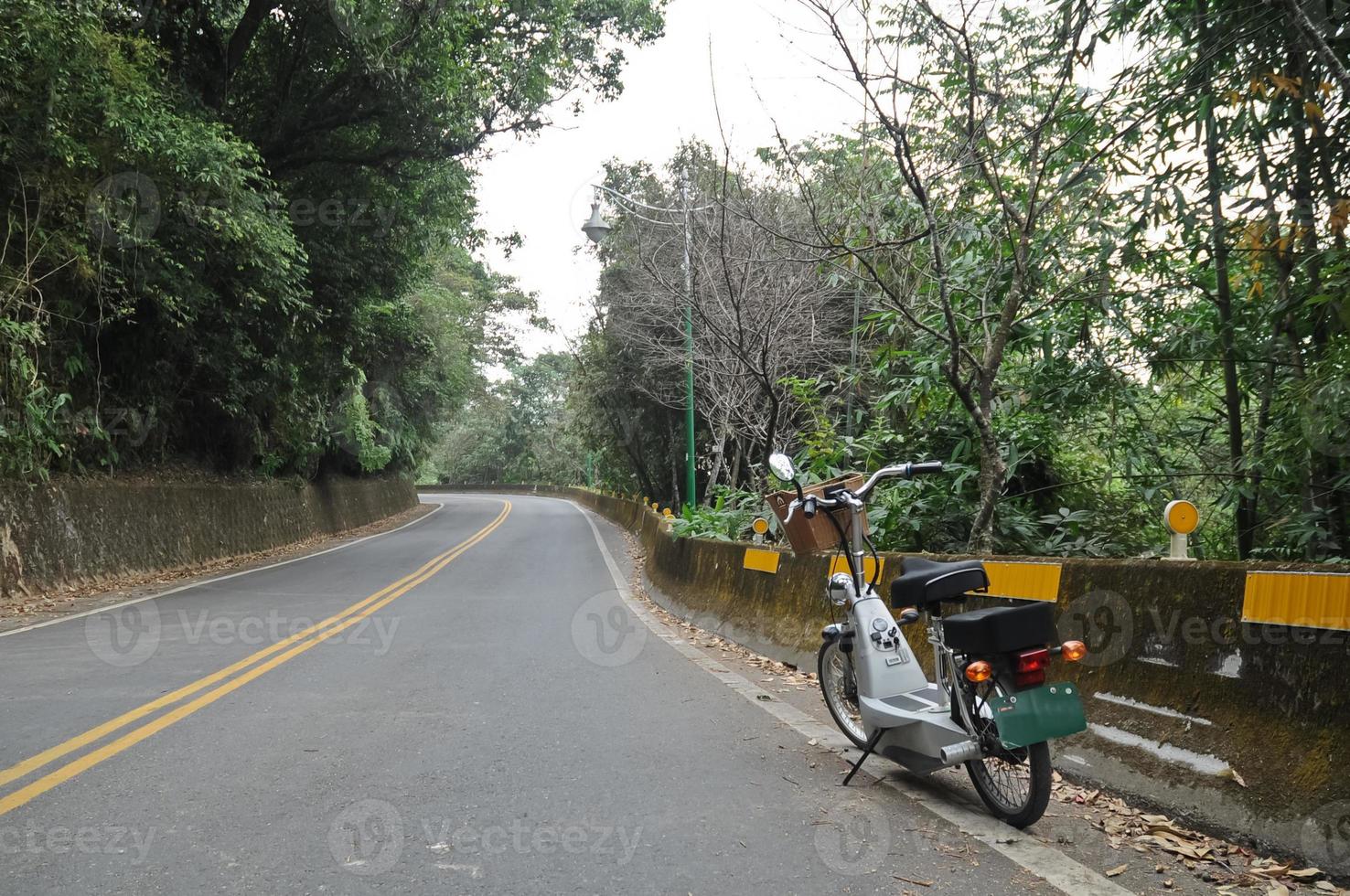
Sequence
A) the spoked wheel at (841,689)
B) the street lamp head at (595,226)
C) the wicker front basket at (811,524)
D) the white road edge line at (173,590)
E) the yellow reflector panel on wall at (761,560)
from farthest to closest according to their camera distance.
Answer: the street lamp head at (595,226), the white road edge line at (173,590), the yellow reflector panel on wall at (761,560), the wicker front basket at (811,524), the spoked wheel at (841,689)

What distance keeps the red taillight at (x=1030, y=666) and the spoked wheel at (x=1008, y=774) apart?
0.12 metres

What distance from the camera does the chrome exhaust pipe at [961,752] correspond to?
4.18 m

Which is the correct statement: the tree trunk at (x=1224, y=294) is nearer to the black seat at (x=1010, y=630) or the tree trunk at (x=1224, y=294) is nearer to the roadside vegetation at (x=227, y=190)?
the black seat at (x=1010, y=630)

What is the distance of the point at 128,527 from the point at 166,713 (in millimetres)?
10874

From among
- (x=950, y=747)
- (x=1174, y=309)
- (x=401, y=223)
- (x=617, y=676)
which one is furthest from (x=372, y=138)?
(x=950, y=747)

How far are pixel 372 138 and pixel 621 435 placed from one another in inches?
609

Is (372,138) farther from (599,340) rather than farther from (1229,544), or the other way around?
(1229,544)

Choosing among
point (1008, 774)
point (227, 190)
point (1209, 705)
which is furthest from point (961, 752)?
point (227, 190)

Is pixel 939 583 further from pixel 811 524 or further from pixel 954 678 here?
pixel 811 524

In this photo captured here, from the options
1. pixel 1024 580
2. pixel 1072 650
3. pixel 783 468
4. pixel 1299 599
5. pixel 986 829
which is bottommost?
pixel 986 829

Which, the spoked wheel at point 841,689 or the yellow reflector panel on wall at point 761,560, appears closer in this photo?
the spoked wheel at point 841,689

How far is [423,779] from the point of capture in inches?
187

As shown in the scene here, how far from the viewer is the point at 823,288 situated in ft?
49.8

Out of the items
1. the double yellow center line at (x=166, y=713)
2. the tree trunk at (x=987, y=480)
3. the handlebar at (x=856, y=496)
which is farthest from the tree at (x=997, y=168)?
the double yellow center line at (x=166, y=713)
